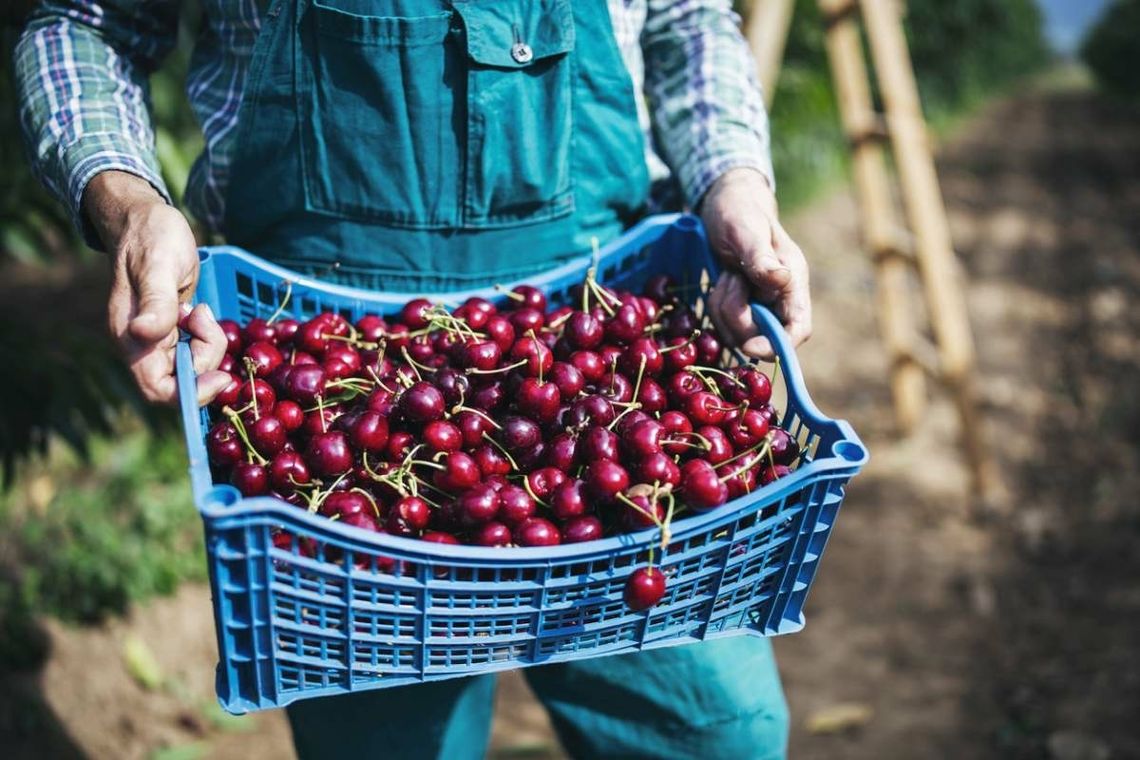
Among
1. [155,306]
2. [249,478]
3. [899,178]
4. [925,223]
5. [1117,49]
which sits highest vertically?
[155,306]

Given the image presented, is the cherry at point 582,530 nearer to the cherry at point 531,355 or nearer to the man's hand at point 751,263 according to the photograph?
the cherry at point 531,355

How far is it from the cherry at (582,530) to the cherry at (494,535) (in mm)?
82

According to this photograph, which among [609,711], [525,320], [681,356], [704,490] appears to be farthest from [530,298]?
[609,711]

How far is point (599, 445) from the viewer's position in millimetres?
1479

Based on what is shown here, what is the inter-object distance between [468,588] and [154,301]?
0.60m

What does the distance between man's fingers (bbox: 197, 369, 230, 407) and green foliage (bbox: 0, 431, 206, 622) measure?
5.35 ft

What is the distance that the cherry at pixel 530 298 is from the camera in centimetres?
184

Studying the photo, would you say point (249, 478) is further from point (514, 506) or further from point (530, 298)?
point (530, 298)

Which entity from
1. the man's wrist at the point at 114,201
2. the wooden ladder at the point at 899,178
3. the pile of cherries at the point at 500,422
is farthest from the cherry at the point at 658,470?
the wooden ladder at the point at 899,178

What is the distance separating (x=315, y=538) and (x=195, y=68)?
3.37ft

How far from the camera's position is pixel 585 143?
182cm

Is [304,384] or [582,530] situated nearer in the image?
[582,530]

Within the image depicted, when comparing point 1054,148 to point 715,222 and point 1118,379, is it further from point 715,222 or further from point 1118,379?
point 715,222

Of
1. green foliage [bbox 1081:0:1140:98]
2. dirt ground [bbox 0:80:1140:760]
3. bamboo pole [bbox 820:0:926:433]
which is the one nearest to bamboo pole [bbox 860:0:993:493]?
bamboo pole [bbox 820:0:926:433]
